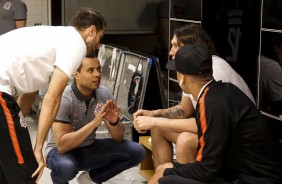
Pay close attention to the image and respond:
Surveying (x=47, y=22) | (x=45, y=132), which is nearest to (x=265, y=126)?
(x=45, y=132)

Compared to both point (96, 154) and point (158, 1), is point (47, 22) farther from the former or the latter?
point (96, 154)

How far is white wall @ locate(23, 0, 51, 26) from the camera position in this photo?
7.07 m

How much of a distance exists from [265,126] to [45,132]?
1105 millimetres

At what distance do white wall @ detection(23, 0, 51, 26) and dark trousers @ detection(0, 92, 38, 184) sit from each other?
13.9 ft

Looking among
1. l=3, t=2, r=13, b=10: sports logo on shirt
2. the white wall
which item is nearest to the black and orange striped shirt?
l=3, t=2, r=13, b=10: sports logo on shirt

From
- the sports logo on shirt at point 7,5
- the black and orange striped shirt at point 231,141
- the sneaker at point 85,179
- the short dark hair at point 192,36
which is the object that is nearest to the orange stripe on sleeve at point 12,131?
the black and orange striped shirt at point 231,141

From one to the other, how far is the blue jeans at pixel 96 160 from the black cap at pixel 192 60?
1.12 m

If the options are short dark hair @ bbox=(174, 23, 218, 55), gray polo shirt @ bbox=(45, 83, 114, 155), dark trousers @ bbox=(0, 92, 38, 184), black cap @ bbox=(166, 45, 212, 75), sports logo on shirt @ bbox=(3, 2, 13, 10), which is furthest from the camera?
sports logo on shirt @ bbox=(3, 2, 13, 10)

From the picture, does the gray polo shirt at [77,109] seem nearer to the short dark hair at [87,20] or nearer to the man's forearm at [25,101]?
the man's forearm at [25,101]

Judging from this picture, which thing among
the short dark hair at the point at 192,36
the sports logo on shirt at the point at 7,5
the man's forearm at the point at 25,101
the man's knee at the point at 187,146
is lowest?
the man's knee at the point at 187,146

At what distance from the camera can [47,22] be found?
7.08 m

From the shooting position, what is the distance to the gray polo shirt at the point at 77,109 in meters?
3.65

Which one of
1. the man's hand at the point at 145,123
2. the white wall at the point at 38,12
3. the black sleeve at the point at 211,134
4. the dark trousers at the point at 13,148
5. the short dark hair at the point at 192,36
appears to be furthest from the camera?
the white wall at the point at 38,12

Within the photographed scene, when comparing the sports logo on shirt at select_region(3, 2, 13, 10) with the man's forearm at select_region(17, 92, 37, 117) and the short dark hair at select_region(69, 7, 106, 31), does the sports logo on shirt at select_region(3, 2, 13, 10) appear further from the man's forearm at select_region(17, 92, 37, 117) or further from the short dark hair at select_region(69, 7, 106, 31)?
the short dark hair at select_region(69, 7, 106, 31)
